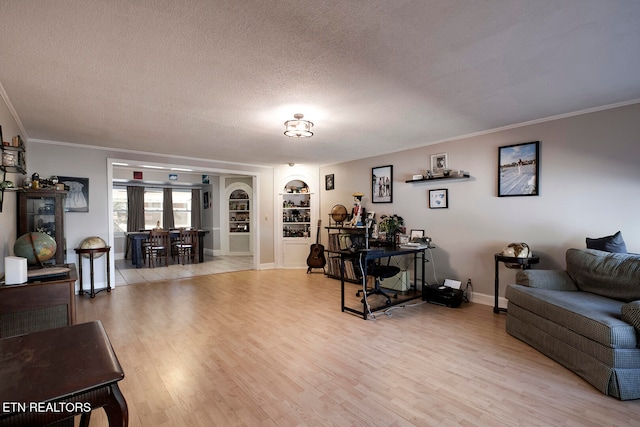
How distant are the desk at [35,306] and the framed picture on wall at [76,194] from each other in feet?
10.3

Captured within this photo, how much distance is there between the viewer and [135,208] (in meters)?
8.93

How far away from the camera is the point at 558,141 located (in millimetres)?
3518

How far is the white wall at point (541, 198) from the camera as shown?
10.3 feet

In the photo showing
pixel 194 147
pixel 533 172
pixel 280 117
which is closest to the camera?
pixel 280 117

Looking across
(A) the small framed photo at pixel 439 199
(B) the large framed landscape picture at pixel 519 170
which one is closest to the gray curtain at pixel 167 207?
(A) the small framed photo at pixel 439 199

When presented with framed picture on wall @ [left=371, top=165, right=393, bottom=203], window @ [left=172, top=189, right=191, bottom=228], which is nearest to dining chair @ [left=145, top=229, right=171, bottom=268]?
window @ [left=172, top=189, right=191, bottom=228]

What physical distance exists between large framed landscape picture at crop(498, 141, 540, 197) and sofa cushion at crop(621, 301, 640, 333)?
1779mm

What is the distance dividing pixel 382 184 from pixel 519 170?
2.24 meters

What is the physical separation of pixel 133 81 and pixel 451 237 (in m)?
4.38

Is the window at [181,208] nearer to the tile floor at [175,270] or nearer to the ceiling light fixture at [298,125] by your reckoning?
the tile floor at [175,270]

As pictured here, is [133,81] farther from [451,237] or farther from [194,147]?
[451,237]

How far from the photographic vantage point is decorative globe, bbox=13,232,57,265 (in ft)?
9.07

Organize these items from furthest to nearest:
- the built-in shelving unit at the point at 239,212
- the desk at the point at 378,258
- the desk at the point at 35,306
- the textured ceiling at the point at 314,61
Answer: the built-in shelving unit at the point at 239,212, the desk at the point at 378,258, the desk at the point at 35,306, the textured ceiling at the point at 314,61

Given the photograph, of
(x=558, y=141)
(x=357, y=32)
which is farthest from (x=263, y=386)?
(x=558, y=141)
